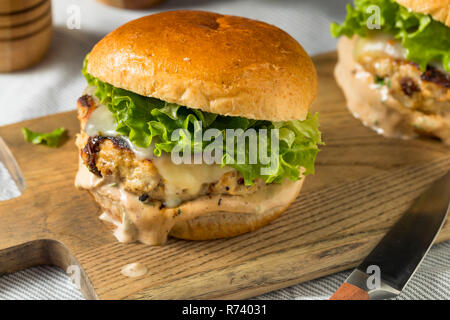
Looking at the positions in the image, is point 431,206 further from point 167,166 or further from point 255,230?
point 167,166

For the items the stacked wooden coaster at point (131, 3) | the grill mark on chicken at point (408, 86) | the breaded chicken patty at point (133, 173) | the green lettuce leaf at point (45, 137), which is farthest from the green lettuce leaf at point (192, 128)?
the stacked wooden coaster at point (131, 3)

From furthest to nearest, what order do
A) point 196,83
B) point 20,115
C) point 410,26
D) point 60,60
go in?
1. point 60,60
2. point 20,115
3. point 410,26
4. point 196,83

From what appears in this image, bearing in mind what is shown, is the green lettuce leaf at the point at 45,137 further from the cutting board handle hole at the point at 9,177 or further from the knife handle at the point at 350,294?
the knife handle at the point at 350,294

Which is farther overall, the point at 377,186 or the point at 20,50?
the point at 20,50

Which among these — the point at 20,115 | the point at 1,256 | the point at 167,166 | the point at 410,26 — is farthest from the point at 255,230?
the point at 20,115

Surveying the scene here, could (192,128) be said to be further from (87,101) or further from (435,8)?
(435,8)

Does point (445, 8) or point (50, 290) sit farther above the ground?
point (445, 8)
